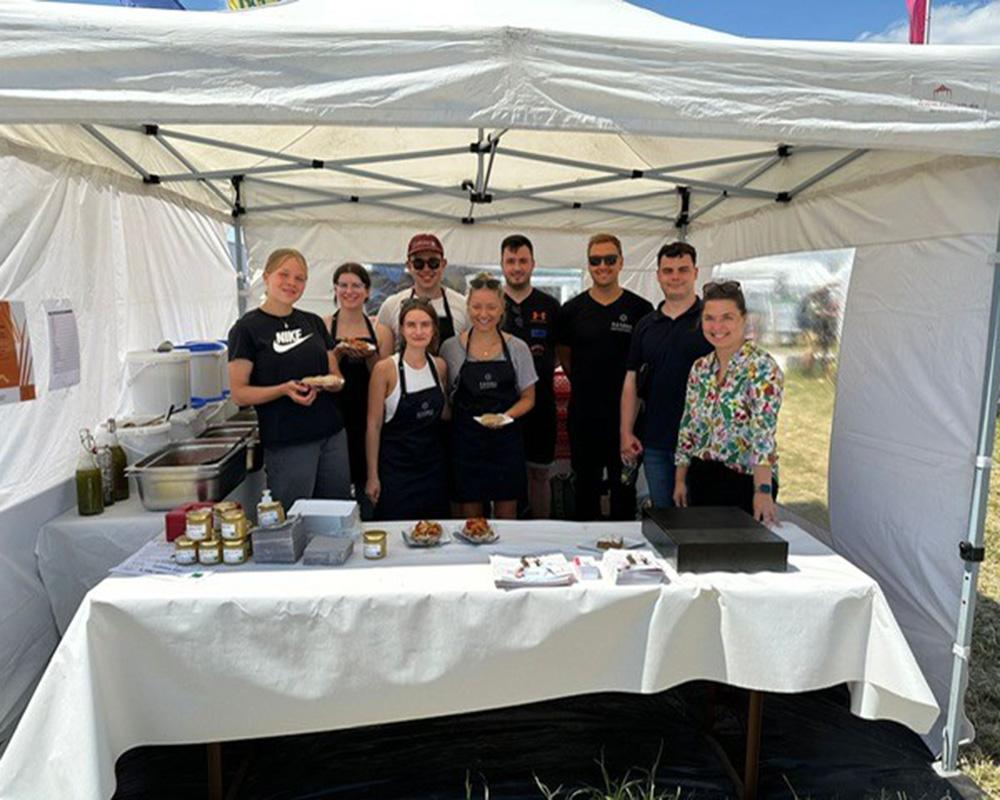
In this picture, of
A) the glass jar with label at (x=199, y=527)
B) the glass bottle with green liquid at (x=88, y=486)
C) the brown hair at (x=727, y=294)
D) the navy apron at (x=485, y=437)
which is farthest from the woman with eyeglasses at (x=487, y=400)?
the glass bottle with green liquid at (x=88, y=486)

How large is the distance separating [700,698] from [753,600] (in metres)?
0.97

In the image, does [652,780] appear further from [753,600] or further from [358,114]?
[358,114]

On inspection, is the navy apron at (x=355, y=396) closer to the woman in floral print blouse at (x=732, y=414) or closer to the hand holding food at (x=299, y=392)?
the hand holding food at (x=299, y=392)

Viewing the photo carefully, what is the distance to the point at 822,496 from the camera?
327 cm

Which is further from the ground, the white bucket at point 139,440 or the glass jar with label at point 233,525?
the white bucket at point 139,440

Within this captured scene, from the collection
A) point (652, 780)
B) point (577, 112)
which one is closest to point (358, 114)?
point (577, 112)

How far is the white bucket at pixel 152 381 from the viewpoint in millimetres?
3102

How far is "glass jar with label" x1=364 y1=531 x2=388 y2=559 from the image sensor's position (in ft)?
6.41

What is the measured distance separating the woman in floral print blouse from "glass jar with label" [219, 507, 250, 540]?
1496 mm

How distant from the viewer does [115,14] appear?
5.58 feet

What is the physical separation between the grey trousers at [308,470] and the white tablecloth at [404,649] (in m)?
0.82

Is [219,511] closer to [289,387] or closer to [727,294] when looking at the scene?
[289,387]

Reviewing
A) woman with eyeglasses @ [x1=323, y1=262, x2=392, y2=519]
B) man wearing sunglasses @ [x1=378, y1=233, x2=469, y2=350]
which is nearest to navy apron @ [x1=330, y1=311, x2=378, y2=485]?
woman with eyeglasses @ [x1=323, y1=262, x2=392, y2=519]

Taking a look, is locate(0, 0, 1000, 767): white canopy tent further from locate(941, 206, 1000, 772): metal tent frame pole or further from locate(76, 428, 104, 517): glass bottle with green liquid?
locate(76, 428, 104, 517): glass bottle with green liquid
